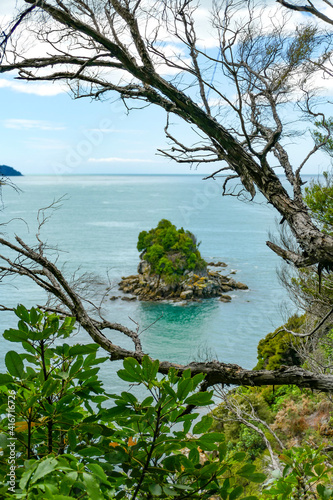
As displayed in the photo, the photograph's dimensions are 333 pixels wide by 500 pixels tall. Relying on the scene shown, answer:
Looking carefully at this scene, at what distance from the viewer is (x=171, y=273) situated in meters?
35.3

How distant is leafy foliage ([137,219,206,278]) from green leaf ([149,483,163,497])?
3364 centimetres

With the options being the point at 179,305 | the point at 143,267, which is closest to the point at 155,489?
the point at 179,305

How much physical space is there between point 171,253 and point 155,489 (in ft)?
115

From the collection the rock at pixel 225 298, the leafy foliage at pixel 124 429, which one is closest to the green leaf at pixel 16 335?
the leafy foliage at pixel 124 429

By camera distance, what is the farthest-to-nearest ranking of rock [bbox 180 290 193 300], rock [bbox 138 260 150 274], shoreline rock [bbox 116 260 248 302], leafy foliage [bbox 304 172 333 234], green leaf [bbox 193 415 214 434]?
rock [bbox 138 260 150 274]
shoreline rock [bbox 116 260 248 302]
rock [bbox 180 290 193 300]
leafy foliage [bbox 304 172 333 234]
green leaf [bbox 193 415 214 434]

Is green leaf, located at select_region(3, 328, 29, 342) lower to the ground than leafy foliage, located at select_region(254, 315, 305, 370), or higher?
higher

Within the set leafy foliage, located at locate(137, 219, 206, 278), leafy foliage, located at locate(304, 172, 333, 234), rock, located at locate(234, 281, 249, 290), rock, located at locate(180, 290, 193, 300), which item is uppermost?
leafy foliage, located at locate(304, 172, 333, 234)

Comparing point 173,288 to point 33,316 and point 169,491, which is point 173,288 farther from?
point 169,491

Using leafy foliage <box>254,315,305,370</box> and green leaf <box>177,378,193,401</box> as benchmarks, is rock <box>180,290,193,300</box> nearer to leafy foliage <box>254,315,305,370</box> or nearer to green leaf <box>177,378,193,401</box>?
leafy foliage <box>254,315,305,370</box>

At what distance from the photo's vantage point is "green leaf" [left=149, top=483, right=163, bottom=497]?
3.58 feet

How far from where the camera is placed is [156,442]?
118 centimetres

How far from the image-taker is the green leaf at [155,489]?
1093 mm

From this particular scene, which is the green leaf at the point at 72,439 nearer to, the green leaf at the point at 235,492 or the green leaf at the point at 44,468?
the green leaf at the point at 44,468

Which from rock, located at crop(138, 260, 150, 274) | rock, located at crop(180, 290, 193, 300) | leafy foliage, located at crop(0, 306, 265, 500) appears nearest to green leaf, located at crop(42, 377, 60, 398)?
leafy foliage, located at crop(0, 306, 265, 500)
